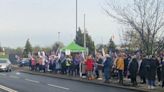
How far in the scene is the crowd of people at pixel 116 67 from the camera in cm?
2367

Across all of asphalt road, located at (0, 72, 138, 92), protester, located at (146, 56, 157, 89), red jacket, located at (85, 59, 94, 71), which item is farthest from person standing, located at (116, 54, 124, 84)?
red jacket, located at (85, 59, 94, 71)

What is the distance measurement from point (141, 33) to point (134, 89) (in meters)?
10.5

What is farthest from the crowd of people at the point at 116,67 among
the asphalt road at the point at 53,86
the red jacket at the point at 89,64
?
the asphalt road at the point at 53,86

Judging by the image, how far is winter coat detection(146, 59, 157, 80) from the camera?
2330 cm

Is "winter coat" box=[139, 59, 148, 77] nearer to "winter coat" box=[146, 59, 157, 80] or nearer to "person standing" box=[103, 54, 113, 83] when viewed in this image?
"winter coat" box=[146, 59, 157, 80]

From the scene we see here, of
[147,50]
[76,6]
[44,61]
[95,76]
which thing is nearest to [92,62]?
[95,76]

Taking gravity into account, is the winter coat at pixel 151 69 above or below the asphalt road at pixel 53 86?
above

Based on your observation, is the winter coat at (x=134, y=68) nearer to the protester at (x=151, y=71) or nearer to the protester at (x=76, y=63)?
the protester at (x=151, y=71)

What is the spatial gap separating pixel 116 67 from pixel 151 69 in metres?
4.32

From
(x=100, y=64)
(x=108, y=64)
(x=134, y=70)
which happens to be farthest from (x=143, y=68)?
(x=100, y=64)

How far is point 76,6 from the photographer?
164 ft

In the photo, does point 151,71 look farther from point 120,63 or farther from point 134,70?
point 120,63

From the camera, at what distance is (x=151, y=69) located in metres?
23.6

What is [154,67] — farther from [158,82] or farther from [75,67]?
[75,67]
